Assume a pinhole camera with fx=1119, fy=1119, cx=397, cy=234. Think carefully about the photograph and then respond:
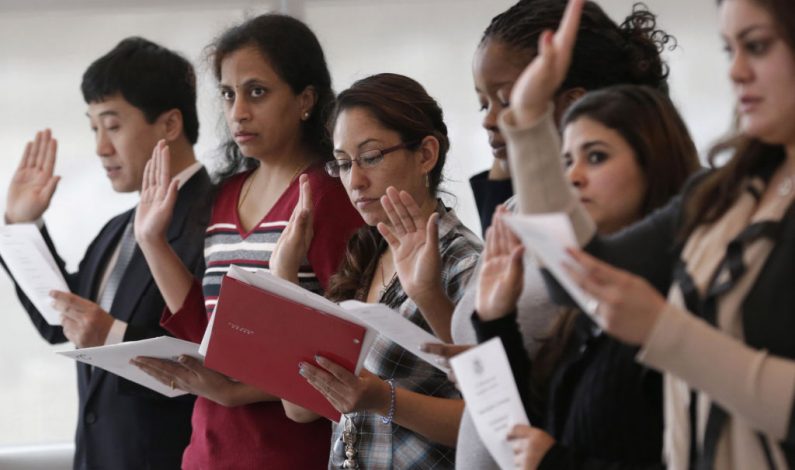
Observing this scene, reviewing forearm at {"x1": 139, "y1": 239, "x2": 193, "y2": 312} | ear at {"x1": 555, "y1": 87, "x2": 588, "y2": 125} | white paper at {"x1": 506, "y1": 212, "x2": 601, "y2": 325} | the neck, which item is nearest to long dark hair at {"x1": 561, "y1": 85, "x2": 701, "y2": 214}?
ear at {"x1": 555, "y1": 87, "x2": 588, "y2": 125}

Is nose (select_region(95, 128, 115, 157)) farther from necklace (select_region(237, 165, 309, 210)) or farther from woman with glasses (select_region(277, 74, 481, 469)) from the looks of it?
woman with glasses (select_region(277, 74, 481, 469))

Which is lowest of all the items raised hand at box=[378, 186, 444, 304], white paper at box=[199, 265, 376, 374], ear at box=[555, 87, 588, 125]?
white paper at box=[199, 265, 376, 374]

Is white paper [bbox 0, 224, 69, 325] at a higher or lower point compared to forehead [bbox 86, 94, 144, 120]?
lower

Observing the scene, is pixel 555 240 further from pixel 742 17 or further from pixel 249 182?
pixel 249 182

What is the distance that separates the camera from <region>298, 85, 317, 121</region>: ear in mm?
2932

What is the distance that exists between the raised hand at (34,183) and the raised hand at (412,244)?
169 centimetres

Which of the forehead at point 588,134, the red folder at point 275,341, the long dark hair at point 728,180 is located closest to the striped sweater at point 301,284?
the red folder at point 275,341

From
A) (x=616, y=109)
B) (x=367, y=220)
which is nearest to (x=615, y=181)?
(x=616, y=109)

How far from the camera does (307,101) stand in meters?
2.94

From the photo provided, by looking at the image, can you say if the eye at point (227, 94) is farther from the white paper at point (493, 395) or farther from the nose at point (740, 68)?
the nose at point (740, 68)

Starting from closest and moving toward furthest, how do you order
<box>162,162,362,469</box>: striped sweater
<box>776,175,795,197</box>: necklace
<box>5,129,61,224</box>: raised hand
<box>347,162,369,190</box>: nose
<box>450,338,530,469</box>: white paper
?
<box>776,175,795,197</box>: necklace
<box>450,338,530,469</box>: white paper
<box>347,162,369,190</box>: nose
<box>162,162,362,469</box>: striped sweater
<box>5,129,61,224</box>: raised hand

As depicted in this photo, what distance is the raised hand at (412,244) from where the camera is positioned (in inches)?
86.0

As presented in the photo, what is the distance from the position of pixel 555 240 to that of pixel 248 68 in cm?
172

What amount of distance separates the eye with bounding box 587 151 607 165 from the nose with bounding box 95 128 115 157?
211 cm
